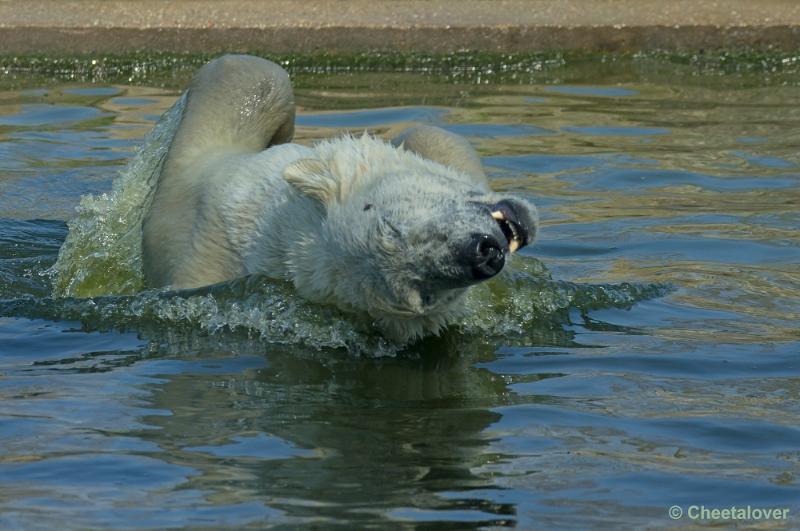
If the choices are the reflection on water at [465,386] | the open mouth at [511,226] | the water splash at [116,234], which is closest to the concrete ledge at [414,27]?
the reflection on water at [465,386]

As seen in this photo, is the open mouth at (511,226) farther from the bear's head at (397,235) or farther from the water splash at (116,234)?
the water splash at (116,234)

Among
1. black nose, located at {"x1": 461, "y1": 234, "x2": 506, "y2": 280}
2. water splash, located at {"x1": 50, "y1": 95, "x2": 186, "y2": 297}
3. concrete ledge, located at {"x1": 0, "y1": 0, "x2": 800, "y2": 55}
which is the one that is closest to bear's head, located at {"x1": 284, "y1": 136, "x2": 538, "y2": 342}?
black nose, located at {"x1": 461, "y1": 234, "x2": 506, "y2": 280}

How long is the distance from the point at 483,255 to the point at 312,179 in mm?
823

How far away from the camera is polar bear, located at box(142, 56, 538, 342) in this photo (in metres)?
4.14

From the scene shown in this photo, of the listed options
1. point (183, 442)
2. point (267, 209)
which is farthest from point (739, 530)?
point (267, 209)

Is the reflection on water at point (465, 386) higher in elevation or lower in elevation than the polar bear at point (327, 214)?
lower

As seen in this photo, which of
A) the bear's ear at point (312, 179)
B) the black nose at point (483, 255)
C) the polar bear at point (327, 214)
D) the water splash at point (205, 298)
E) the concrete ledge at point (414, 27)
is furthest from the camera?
the concrete ledge at point (414, 27)

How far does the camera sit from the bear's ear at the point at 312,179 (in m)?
4.56

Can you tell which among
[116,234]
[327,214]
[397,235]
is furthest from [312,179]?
[116,234]

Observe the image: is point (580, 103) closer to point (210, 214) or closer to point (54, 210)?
point (54, 210)

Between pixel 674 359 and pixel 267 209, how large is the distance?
1.42 meters

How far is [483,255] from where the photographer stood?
3.97 m

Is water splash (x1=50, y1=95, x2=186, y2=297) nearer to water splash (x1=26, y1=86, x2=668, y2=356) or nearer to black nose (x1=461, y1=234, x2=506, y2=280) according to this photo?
water splash (x1=26, y1=86, x2=668, y2=356)

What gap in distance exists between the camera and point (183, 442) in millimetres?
3885
